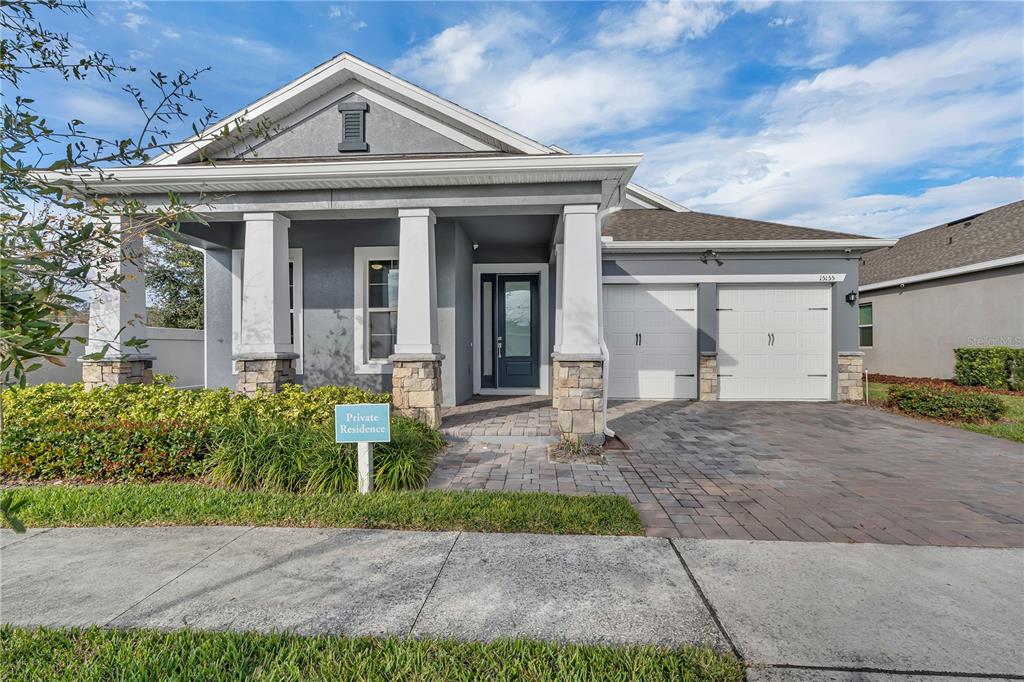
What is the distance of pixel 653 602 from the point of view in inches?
94.0

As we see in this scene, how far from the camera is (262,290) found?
20.7 ft

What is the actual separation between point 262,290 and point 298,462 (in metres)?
3.21

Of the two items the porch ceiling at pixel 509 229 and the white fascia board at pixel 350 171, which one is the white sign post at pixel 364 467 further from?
the porch ceiling at pixel 509 229

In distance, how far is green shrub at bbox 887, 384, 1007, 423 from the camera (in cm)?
705

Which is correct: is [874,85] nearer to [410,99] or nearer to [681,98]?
[681,98]

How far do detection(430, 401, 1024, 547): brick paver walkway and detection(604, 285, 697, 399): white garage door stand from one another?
2403mm

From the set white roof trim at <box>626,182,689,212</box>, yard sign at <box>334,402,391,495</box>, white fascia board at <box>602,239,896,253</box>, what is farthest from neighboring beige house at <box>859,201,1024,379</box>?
yard sign at <box>334,402,391,495</box>

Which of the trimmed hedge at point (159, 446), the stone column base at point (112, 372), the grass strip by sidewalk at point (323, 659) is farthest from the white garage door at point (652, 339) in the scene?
the stone column base at point (112, 372)

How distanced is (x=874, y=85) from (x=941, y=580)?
9727 mm

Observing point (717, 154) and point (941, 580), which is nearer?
point (941, 580)

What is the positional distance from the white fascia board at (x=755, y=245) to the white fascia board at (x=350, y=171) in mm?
3593

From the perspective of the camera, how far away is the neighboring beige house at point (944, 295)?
33.2 feet

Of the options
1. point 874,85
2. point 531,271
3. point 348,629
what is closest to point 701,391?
point 531,271

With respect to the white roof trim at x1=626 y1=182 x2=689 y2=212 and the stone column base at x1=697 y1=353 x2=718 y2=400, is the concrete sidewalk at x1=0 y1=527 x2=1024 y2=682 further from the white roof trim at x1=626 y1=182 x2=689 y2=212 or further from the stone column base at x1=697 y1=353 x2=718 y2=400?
the white roof trim at x1=626 y1=182 x2=689 y2=212
